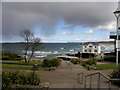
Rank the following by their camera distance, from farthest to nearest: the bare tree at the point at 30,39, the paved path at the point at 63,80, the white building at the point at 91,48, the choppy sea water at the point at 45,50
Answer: the choppy sea water at the point at 45,50
the white building at the point at 91,48
the bare tree at the point at 30,39
the paved path at the point at 63,80

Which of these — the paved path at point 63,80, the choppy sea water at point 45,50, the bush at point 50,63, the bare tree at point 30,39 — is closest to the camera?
the paved path at point 63,80

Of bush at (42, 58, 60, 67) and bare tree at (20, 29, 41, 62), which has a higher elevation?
bare tree at (20, 29, 41, 62)

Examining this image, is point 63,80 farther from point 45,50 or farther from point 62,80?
point 45,50

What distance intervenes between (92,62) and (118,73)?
10.0 metres

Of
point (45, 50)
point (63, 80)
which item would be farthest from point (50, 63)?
point (45, 50)

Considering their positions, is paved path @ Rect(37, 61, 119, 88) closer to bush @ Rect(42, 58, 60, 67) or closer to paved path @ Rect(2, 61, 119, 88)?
paved path @ Rect(2, 61, 119, 88)

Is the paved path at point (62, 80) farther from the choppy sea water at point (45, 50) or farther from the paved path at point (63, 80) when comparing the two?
the choppy sea water at point (45, 50)

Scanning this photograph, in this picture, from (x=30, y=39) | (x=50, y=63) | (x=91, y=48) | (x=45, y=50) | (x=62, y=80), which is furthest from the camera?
(x=45, y=50)

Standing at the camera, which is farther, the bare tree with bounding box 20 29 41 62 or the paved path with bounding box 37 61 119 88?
the bare tree with bounding box 20 29 41 62

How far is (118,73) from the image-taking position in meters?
6.78

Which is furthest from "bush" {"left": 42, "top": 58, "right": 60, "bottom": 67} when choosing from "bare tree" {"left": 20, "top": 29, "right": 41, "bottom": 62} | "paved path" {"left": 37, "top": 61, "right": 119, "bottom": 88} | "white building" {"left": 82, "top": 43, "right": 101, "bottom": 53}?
"white building" {"left": 82, "top": 43, "right": 101, "bottom": 53}

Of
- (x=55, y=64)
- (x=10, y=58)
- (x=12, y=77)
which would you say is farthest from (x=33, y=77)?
(x=10, y=58)

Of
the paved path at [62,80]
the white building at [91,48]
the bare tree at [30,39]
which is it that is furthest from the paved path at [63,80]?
the white building at [91,48]

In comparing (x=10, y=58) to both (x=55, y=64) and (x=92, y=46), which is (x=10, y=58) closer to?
(x=55, y=64)
